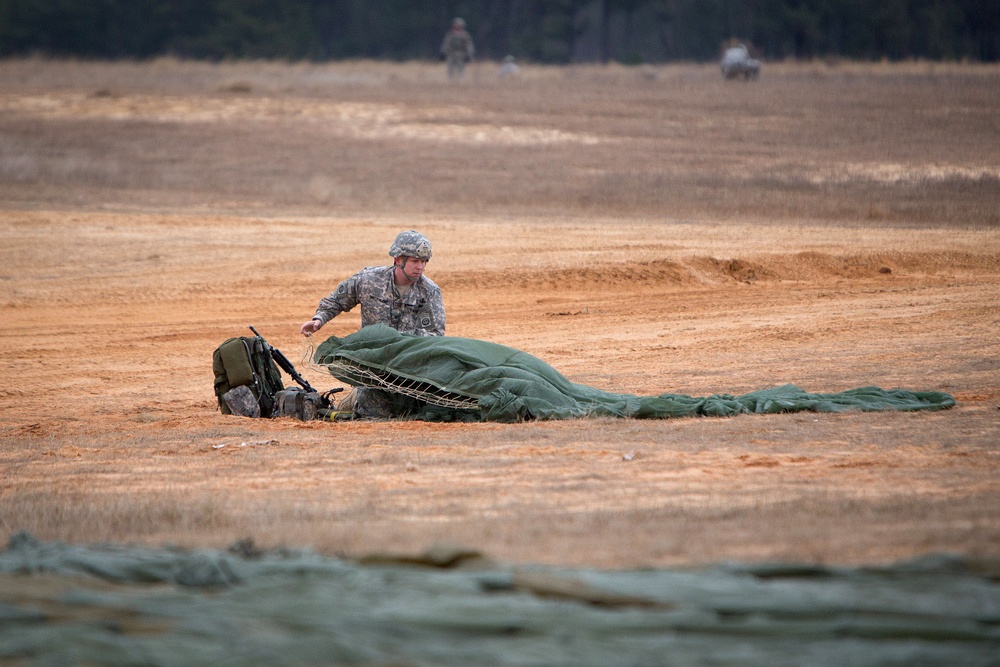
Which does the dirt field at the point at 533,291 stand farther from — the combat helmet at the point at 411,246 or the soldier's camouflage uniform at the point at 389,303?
the combat helmet at the point at 411,246

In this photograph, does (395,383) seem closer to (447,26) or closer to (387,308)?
(387,308)

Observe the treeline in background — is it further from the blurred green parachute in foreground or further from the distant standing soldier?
the blurred green parachute in foreground

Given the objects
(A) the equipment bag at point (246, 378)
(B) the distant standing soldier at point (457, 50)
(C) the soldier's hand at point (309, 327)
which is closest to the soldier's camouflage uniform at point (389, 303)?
(C) the soldier's hand at point (309, 327)

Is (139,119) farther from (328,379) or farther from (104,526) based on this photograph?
(104,526)

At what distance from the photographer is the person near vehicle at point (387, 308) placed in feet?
29.2

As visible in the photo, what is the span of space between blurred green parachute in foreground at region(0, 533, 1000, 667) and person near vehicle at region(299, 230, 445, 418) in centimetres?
414

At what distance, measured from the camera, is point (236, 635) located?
12.8 ft

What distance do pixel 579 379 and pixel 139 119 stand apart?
21618 mm

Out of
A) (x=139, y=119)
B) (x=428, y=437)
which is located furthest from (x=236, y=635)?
(x=139, y=119)

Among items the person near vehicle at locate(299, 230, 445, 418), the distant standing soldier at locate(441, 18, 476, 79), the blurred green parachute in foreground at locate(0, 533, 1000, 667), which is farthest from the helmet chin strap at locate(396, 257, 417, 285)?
the distant standing soldier at locate(441, 18, 476, 79)

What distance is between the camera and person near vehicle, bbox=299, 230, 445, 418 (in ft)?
29.2

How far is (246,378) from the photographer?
351 inches

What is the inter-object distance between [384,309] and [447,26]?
5697 cm

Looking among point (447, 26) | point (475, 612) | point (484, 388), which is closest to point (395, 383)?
point (484, 388)
